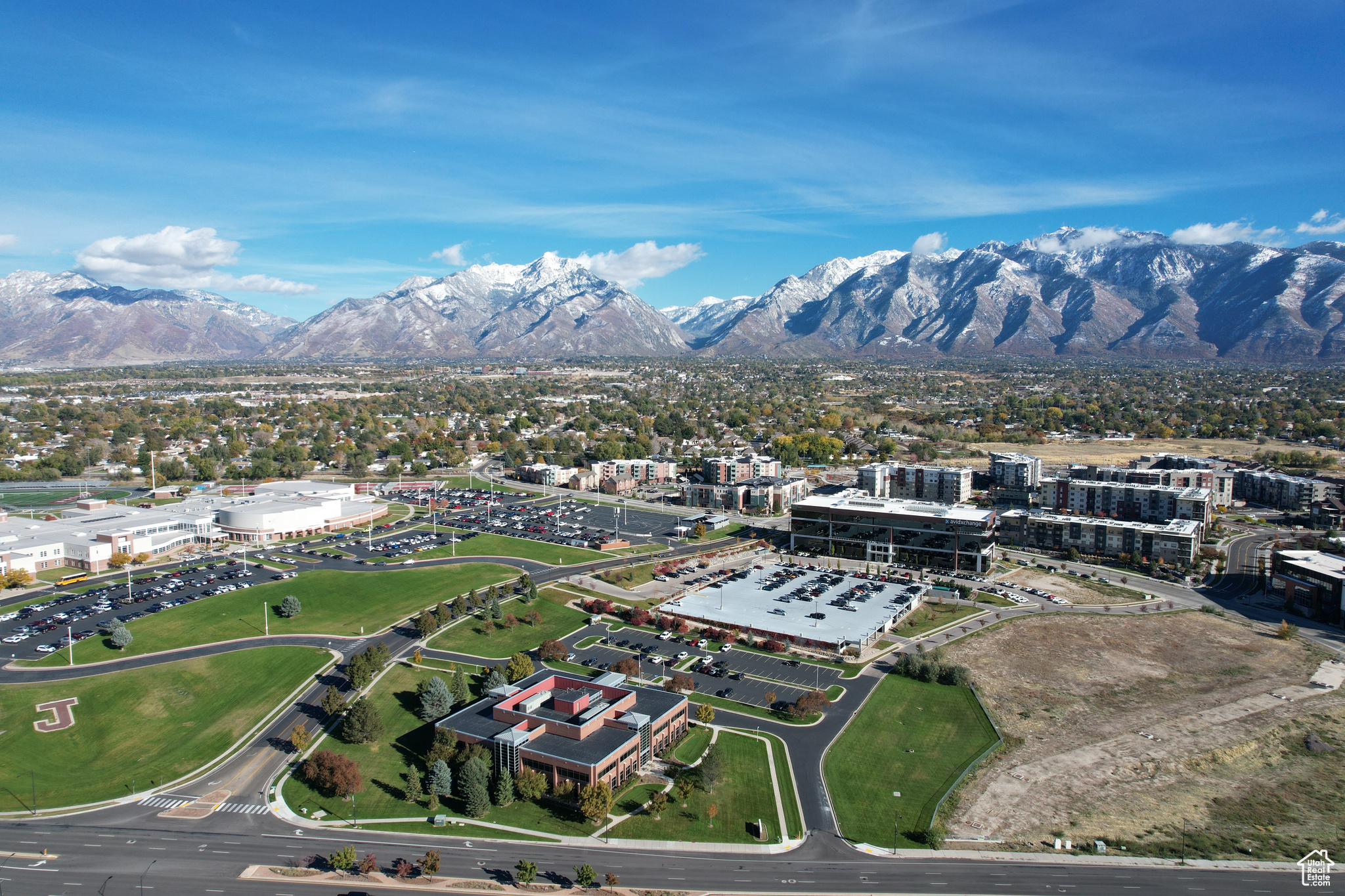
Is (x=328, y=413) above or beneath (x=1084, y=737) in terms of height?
above

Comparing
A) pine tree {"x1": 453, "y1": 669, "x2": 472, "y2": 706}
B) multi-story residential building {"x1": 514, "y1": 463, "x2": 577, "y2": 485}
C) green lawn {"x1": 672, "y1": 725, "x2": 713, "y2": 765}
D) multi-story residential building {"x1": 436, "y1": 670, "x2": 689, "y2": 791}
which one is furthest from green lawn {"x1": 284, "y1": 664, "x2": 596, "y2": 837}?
multi-story residential building {"x1": 514, "y1": 463, "x2": 577, "y2": 485}

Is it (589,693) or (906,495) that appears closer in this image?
(589,693)

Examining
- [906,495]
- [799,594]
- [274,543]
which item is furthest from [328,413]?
[799,594]

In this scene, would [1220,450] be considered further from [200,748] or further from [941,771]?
[200,748]

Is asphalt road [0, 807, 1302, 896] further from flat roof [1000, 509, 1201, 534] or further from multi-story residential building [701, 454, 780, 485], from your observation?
multi-story residential building [701, 454, 780, 485]

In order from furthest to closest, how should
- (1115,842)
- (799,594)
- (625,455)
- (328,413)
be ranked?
(328,413) < (625,455) < (799,594) < (1115,842)

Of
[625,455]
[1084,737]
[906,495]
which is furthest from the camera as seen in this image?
[625,455]
